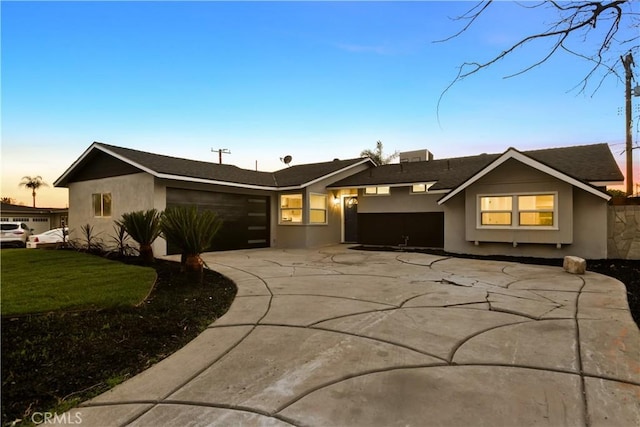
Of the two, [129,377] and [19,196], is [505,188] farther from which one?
[19,196]

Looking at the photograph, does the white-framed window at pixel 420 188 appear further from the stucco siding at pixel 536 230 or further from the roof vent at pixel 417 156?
the roof vent at pixel 417 156

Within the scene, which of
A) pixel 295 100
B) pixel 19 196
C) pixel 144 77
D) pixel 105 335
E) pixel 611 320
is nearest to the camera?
pixel 105 335

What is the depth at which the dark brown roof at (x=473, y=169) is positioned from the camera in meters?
10.6

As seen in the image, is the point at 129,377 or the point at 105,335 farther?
the point at 105,335

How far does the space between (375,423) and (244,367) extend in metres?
1.41

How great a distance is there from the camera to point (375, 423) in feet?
7.36

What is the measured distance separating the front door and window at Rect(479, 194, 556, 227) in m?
6.67

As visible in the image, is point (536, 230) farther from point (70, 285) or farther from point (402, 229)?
point (70, 285)

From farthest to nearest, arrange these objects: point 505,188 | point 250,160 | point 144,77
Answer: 1. point 250,160
2. point 144,77
3. point 505,188

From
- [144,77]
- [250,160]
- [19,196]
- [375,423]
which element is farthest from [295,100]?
[19,196]

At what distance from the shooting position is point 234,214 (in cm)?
1414

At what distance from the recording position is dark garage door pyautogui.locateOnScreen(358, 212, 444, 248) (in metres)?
14.2

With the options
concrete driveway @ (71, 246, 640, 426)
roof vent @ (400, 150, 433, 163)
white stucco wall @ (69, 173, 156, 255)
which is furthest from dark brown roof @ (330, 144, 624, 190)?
white stucco wall @ (69, 173, 156, 255)

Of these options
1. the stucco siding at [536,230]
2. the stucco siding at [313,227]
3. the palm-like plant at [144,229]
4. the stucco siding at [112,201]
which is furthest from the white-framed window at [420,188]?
the stucco siding at [112,201]
